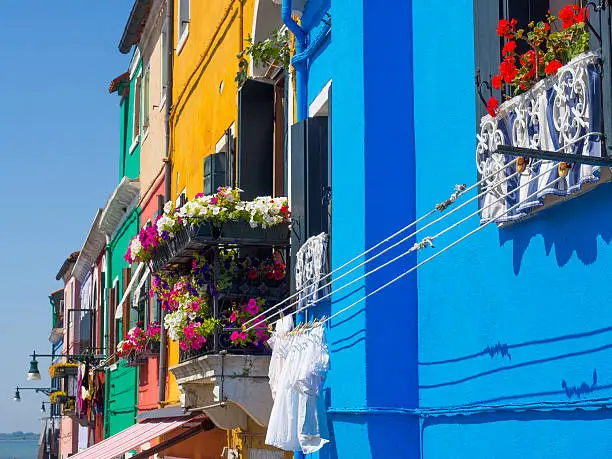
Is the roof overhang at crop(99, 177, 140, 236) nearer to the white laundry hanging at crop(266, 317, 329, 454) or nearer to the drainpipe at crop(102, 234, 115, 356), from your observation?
the drainpipe at crop(102, 234, 115, 356)

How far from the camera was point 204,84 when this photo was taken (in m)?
13.9

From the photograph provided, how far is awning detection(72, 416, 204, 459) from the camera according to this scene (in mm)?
11836

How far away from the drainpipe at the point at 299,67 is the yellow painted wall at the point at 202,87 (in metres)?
2.09

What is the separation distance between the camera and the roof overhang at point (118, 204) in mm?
20781

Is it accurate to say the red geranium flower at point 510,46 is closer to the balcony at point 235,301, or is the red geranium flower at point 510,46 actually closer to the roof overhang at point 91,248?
the balcony at point 235,301

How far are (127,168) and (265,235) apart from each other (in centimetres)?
1389

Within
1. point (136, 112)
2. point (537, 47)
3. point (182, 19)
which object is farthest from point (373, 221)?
point (136, 112)

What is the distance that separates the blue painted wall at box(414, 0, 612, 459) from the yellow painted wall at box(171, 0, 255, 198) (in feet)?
17.3

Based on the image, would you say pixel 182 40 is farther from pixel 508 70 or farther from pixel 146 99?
pixel 508 70

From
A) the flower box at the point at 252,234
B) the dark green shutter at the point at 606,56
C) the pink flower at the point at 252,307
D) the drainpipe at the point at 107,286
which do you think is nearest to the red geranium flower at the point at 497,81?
the dark green shutter at the point at 606,56

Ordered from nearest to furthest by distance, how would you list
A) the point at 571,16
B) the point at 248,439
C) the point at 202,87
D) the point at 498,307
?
the point at 571,16
the point at 498,307
the point at 248,439
the point at 202,87

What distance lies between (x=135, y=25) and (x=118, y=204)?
4.01 meters

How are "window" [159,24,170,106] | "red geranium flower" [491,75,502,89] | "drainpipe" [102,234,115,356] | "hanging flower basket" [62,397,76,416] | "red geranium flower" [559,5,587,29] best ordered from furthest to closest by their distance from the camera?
"hanging flower basket" [62,397,76,416]
"drainpipe" [102,234,115,356]
"window" [159,24,170,106]
"red geranium flower" [491,75,502,89]
"red geranium flower" [559,5,587,29]

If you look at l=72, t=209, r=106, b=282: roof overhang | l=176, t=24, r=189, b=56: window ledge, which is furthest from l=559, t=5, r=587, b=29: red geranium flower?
l=72, t=209, r=106, b=282: roof overhang
